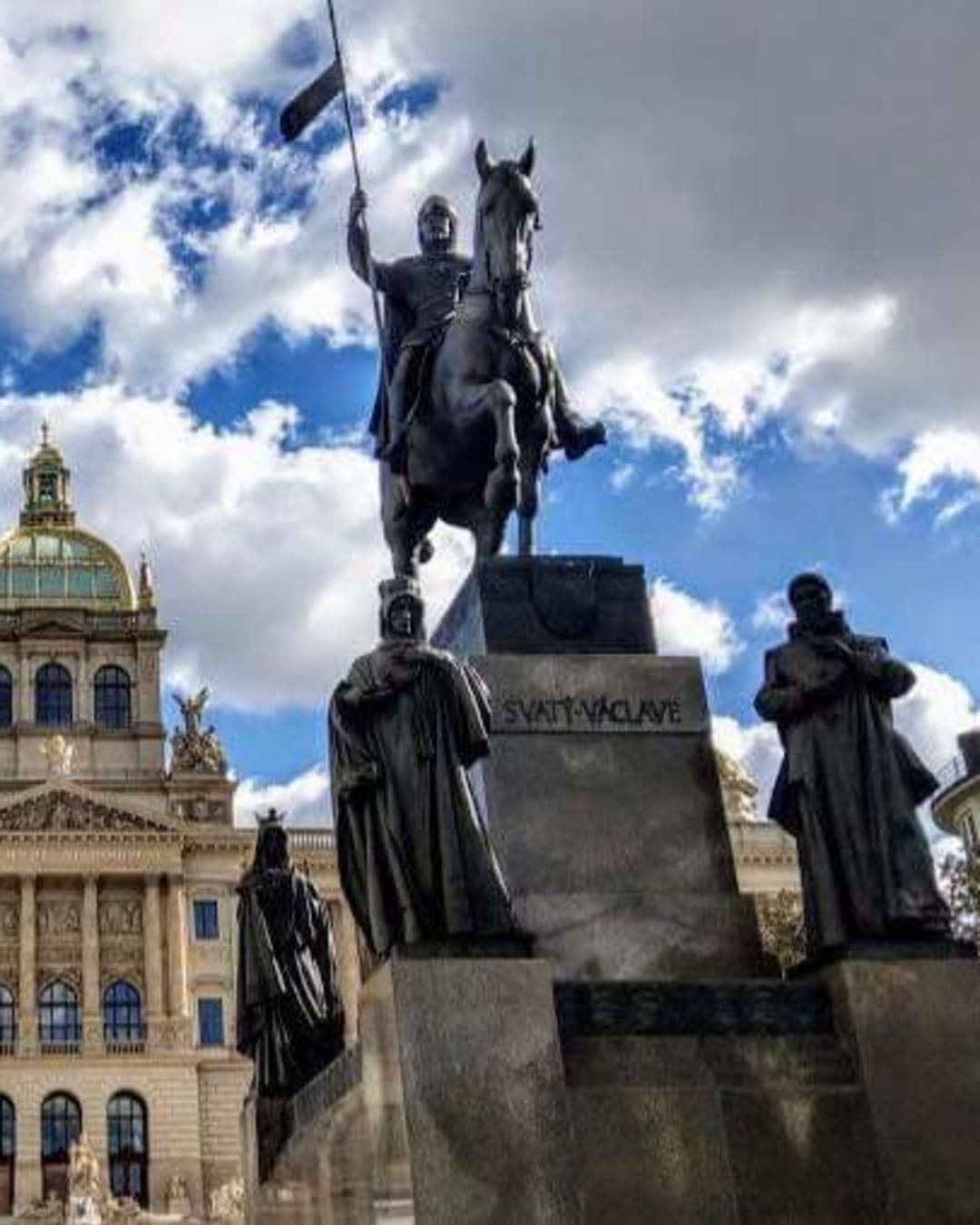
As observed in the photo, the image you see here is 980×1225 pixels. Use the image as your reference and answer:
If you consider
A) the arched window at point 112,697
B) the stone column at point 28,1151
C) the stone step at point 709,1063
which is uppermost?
the arched window at point 112,697

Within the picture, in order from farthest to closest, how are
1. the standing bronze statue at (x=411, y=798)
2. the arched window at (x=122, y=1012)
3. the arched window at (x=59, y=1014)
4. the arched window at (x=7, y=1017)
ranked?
1. the arched window at (x=122, y=1012)
2. the arched window at (x=59, y=1014)
3. the arched window at (x=7, y=1017)
4. the standing bronze statue at (x=411, y=798)

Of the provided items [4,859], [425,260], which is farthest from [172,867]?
[425,260]

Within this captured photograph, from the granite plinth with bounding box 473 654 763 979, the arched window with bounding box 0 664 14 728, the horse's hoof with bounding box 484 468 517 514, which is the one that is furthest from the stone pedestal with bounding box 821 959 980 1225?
the arched window with bounding box 0 664 14 728

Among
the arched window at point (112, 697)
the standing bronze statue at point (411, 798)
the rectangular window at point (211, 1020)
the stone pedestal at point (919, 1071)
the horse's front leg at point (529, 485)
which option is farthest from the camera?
the arched window at point (112, 697)

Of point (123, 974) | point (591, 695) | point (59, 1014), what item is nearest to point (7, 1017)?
point (59, 1014)

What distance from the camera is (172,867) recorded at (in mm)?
82188

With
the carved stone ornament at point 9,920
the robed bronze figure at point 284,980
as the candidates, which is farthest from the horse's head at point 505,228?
the carved stone ornament at point 9,920

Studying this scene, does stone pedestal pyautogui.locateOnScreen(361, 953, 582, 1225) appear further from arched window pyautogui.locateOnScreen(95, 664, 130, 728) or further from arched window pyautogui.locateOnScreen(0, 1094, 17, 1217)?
arched window pyautogui.locateOnScreen(95, 664, 130, 728)

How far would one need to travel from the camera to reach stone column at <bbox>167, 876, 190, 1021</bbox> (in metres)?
79.9

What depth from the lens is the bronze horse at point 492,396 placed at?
1102cm

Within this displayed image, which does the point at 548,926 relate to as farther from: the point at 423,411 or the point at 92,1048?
the point at 92,1048

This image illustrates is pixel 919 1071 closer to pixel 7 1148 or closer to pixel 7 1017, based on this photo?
pixel 7 1148

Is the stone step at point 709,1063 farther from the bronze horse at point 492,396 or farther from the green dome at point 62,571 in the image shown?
the green dome at point 62,571

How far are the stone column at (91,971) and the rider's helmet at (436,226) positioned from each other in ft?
231
